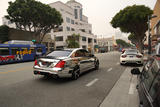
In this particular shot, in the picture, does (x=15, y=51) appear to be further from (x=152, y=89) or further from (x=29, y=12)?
(x=152, y=89)

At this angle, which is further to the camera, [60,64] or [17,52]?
[17,52]

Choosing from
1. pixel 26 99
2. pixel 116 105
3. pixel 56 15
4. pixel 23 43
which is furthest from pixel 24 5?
pixel 116 105

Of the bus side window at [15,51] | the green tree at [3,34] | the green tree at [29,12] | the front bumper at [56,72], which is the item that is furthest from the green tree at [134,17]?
the green tree at [3,34]

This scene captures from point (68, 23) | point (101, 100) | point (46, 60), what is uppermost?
point (68, 23)

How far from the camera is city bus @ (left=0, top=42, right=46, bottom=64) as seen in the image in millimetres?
12820

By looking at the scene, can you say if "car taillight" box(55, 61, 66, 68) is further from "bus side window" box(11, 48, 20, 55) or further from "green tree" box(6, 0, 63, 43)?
"green tree" box(6, 0, 63, 43)

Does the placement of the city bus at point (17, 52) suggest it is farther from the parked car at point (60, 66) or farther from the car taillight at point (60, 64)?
the car taillight at point (60, 64)

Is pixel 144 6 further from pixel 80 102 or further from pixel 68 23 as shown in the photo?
pixel 68 23

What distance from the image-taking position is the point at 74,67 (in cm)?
512

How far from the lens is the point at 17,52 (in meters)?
14.3

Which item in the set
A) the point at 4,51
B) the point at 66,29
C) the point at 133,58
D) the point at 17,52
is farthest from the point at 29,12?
the point at 66,29

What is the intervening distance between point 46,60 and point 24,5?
1971cm

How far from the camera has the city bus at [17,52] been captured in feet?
42.1

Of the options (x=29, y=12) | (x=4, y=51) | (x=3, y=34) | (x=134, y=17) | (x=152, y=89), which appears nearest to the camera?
(x=152, y=89)
